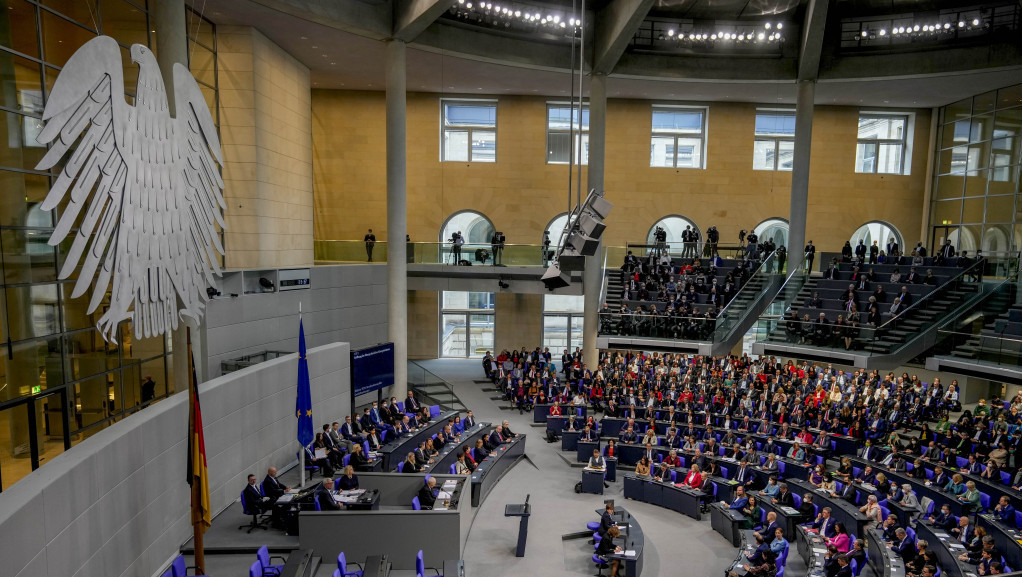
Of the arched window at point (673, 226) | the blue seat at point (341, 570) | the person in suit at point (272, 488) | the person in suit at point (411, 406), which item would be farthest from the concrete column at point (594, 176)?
the blue seat at point (341, 570)

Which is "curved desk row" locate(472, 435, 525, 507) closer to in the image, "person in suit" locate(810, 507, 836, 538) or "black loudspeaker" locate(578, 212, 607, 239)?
"black loudspeaker" locate(578, 212, 607, 239)

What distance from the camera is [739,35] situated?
24.1 meters

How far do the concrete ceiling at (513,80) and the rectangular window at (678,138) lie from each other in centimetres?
112

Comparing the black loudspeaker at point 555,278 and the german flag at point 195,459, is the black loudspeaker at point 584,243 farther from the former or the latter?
the german flag at point 195,459

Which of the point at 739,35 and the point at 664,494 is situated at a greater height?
the point at 739,35

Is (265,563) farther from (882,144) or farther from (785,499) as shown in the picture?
(882,144)

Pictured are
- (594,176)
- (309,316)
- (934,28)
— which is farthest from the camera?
(594,176)

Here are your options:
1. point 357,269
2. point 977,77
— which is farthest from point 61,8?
point 977,77

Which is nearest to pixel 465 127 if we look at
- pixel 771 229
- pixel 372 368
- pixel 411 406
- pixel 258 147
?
pixel 258 147

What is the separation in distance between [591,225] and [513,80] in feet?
53.1

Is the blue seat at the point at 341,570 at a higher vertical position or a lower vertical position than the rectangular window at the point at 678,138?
lower

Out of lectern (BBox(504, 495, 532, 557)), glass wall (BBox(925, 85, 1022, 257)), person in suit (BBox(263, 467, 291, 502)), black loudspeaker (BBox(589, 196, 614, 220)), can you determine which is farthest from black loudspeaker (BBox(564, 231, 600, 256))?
glass wall (BBox(925, 85, 1022, 257))

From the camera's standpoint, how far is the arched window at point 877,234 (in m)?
29.7

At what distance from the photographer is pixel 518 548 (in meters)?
11.9
